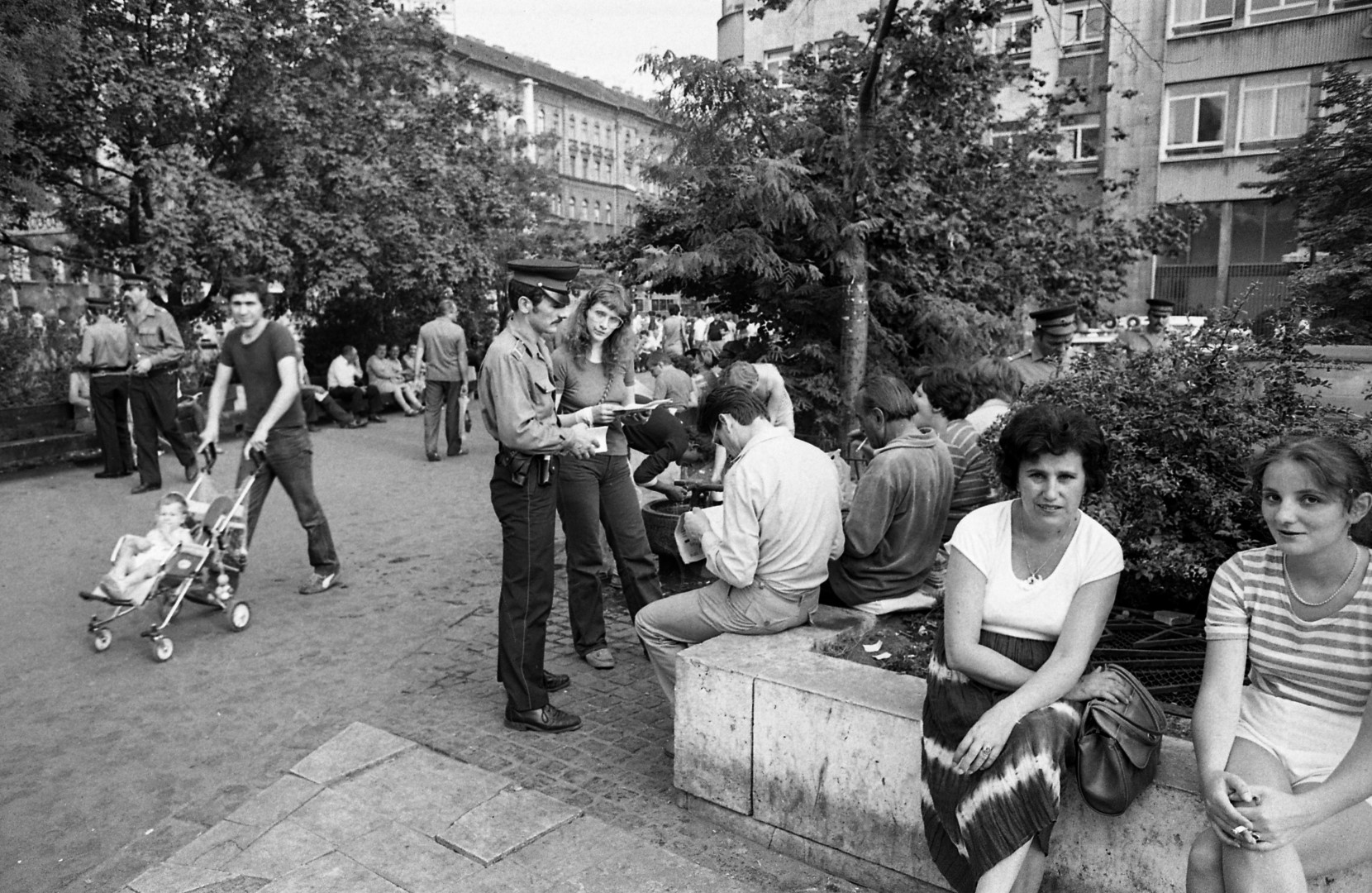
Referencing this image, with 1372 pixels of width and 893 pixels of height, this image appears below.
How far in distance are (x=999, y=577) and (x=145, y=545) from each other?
501 cm

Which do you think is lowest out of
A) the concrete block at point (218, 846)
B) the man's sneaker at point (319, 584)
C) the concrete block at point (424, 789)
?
the concrete block at point (218, 846)

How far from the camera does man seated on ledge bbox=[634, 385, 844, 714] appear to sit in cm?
418

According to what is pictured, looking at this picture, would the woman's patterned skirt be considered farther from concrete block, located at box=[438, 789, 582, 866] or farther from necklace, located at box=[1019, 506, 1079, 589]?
concrete block, located at box=[438, 789, 582, 866]

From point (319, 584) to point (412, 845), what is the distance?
3794 millimetres

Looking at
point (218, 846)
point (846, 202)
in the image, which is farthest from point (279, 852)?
point (846, 202)

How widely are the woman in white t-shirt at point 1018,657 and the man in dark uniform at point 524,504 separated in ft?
6.80

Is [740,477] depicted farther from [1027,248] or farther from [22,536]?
[1027,248]

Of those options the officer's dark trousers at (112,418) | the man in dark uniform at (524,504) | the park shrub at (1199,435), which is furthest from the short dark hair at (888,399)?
the officer's dark trousers at (112,418)

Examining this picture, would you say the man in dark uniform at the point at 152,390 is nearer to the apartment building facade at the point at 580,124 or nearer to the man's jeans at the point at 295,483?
the man's jeans at the point at 295,483

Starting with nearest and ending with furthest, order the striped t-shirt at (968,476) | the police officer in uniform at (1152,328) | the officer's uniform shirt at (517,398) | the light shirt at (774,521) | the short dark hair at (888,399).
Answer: the light shirt at (774,521) < the officer's uniform shirt at (517,398) < the short dark hair at (888,399) < the striped t-shirt at (968,476) < the police officer in uniform at (1152,328)

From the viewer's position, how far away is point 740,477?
417 cm

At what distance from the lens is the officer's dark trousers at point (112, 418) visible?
37.4 feet

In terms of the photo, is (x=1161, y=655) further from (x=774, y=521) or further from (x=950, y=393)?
(x=950, y=393)

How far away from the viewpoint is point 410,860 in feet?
12.0
